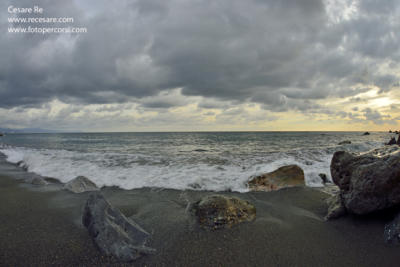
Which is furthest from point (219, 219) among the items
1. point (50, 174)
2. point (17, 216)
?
point (50, 174)

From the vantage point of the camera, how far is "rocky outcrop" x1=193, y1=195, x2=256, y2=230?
118 inches

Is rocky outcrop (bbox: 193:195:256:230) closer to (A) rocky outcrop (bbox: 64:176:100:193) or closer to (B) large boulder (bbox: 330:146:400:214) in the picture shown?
(B) large boulder (bbox: 330:146:400:214)

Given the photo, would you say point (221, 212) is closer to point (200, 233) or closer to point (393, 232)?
point (200, 233)

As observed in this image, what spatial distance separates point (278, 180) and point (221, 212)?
10.00ft

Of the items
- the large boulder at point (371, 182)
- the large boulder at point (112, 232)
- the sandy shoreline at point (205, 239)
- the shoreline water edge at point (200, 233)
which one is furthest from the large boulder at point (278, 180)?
the large boulder at point (112, 232)

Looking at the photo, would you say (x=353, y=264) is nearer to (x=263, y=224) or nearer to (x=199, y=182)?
(x=263, y=224)

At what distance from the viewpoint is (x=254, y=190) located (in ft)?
Answer: 17.3

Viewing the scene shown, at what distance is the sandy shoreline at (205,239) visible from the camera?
2.33m

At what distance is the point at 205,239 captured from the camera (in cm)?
271

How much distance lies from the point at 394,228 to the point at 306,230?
1.10m

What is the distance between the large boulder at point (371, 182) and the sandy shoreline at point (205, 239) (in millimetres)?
274

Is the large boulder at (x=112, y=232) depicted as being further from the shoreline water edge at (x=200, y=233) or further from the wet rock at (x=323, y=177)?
the wet rock at (x=323, y=177)

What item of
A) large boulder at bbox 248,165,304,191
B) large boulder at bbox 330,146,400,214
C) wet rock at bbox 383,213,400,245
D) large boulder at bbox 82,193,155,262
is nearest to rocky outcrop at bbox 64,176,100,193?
large boulder at bbox 82,193,155,262

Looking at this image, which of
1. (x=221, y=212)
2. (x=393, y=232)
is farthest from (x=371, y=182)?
(x=221, y=212)
